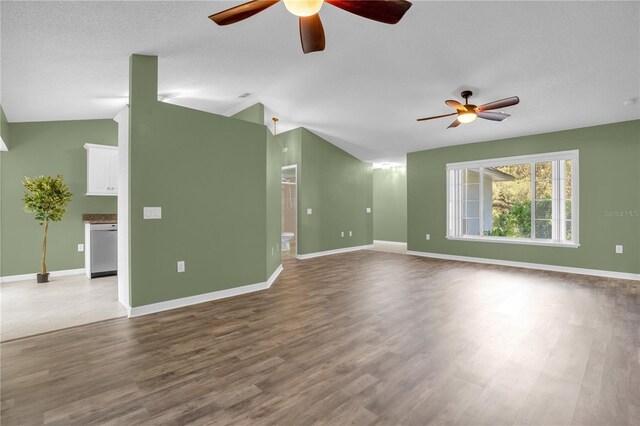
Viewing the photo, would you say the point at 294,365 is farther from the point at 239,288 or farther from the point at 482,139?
the point at 482,139

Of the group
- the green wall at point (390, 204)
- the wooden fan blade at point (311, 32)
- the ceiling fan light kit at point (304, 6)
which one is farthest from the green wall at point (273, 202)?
→ the green wall at point (390, 204)

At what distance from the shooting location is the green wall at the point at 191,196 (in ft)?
10.8

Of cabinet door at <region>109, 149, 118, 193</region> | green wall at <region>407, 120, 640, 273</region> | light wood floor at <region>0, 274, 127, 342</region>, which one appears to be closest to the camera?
light wood floor at <region>0, 274, 127, 342</region>

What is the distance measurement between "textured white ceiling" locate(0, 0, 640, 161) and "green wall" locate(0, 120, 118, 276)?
0.34 metres

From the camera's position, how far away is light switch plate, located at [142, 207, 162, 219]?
3318mm

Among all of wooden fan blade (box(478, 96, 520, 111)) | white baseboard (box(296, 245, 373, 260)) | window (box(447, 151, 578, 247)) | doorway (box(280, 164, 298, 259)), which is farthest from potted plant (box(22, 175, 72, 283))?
window (box(447, 151, 578, 247))

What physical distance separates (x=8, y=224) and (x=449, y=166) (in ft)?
27.1

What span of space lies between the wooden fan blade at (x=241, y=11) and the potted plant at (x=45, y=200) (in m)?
4.40

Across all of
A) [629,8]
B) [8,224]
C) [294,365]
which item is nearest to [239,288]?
[294,365]

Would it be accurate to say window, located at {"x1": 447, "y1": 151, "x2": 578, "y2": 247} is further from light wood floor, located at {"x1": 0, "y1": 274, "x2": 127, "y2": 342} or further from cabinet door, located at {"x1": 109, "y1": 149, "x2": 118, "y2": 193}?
cabinet door, located at {"x1": 109, "y1": 149, "x2": 118, "y2": 193}

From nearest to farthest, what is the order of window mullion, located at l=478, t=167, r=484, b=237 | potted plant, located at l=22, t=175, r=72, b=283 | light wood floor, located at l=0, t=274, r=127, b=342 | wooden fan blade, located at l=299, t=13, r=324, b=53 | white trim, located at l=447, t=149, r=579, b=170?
wooden fan blade, located at l=299, t=13, r=324, b=53 → light wood floor, located at l=0, t=274, r=127, b=342 → potted plant, located at l=22, t=175, r=72, b=283 → white trim, located at l=447, t=149, r=579, b=170 → window mullion, located at l=478, t=167, r=484, b=237

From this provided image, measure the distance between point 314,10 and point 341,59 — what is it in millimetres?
2012

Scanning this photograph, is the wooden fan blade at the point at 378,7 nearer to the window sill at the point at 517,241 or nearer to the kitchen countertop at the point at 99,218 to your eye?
the kitchen countertop at the point at 99,218

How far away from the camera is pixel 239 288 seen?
160 inches
